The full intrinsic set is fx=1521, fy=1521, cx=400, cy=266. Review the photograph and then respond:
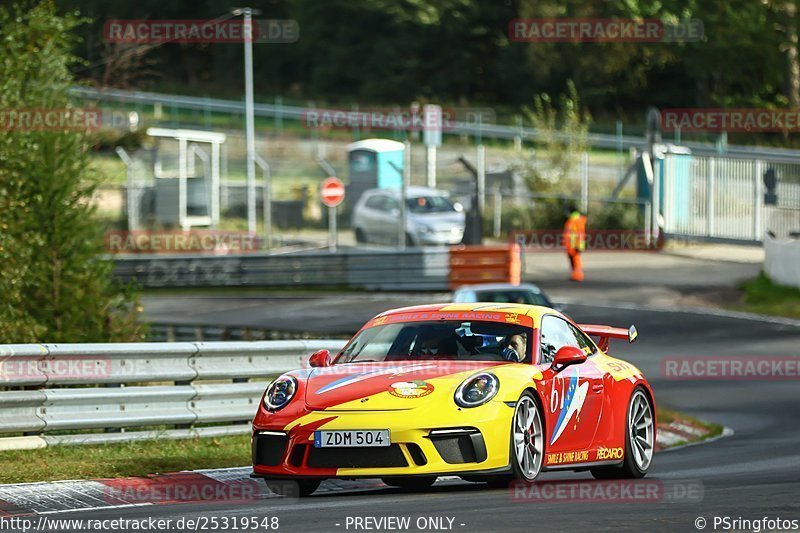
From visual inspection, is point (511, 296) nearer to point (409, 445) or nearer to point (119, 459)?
point (119, 459)

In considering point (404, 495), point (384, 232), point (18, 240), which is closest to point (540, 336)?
point (404, 495)

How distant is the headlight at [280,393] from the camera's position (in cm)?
939

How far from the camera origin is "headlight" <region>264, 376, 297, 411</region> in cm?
939

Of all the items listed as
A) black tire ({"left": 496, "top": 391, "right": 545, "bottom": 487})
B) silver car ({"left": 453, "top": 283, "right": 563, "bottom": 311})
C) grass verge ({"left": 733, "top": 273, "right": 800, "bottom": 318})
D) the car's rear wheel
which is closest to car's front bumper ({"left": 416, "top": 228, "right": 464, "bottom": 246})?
grass verge ({"left": 733, "top": 273, "right": 800, "bottom": 318})

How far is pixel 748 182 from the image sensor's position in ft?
122

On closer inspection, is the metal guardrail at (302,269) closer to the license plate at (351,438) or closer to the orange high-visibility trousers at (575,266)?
the orange high-visibility trousers at (575,266)

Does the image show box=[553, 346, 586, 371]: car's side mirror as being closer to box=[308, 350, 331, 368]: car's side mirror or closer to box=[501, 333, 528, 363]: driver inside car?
box=[501, 333, 528, 363]: driver inside car

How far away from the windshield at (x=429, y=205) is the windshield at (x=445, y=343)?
89.3 ft

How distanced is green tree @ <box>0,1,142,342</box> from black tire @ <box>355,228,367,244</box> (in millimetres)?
22510

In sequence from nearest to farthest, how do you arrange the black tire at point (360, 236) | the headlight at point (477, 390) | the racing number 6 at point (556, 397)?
the headlight at point (477, 390) → the racing number 6 at point (556, 397) → the black tire at point (360, 236)

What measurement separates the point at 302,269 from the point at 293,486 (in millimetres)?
24036

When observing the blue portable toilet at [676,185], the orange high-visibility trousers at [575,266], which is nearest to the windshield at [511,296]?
the orange high-visibility trousers at [575,266]

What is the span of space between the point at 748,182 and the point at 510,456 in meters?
29.4

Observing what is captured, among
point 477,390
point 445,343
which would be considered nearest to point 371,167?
point 445,343
